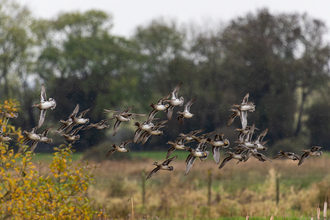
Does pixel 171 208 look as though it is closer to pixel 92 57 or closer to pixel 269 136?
pixel 269 136

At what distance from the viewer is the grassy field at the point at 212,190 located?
13969 mm

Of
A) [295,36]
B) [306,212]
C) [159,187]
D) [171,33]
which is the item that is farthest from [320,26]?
[159,187]

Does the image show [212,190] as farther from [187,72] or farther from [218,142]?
[218,142]

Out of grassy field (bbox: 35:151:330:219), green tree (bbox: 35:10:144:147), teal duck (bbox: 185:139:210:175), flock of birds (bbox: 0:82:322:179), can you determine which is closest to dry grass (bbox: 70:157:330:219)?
grassy field (bbox: 35:151:330:219)

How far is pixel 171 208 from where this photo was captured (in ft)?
46.6

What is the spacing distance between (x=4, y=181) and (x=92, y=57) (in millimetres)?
15074

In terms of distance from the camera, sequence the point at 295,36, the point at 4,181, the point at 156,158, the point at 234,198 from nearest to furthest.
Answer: the point at 4,181 → the point at 234,198 → the point at 156,158 → the point at 295,36

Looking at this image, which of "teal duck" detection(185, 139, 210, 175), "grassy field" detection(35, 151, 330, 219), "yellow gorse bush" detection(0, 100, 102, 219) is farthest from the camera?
"grassy field" detection(35, 151, 330, 219)

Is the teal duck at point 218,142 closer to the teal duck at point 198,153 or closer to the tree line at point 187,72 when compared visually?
the teal duck at point 198,153

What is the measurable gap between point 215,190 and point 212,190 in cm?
45

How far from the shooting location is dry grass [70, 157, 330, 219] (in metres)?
14.0

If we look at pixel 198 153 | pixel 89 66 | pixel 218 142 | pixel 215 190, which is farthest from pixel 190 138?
pixel 89 66

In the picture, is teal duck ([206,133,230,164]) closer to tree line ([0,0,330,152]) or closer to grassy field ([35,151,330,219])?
grassy field ([35,151,330,219])

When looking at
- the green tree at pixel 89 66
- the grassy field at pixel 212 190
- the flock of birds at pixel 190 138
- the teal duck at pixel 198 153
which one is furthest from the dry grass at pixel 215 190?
the teal duck at pixel 198 153
